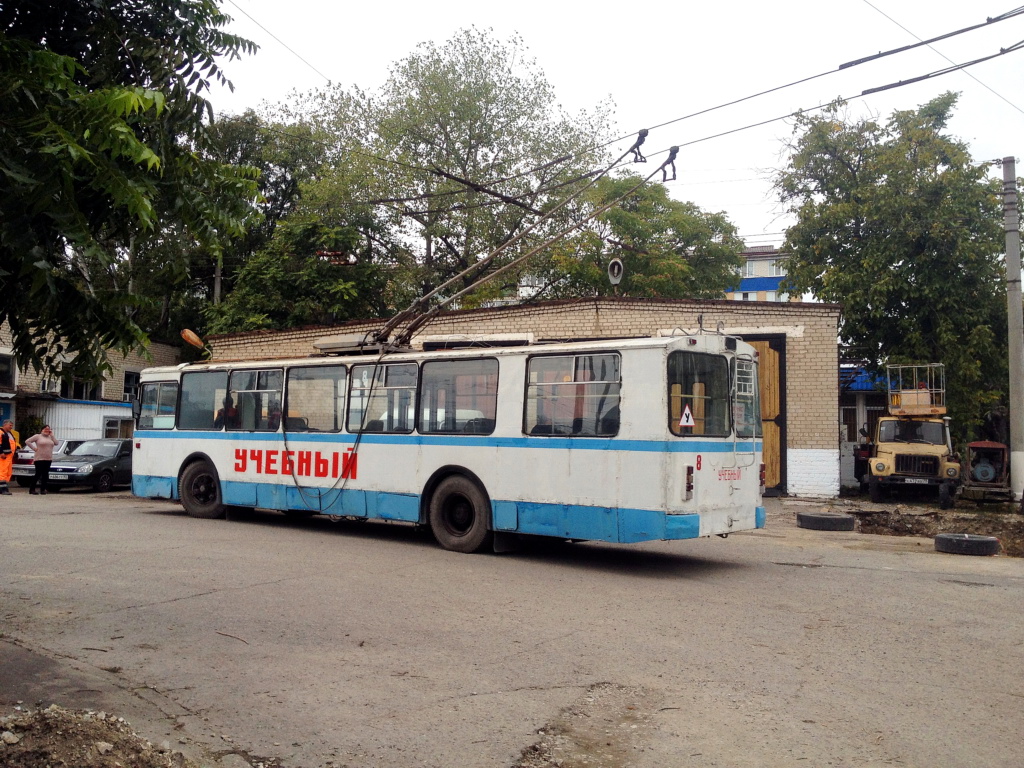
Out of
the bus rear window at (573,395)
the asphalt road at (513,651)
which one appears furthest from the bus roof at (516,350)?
the asphalt road at (513,651)

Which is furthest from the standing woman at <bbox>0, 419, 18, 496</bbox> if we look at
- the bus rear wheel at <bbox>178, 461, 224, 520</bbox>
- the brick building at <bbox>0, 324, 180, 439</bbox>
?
the brick building at <bbox>0, 324, 180, 439</bbox>

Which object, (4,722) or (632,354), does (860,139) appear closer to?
(632,354)

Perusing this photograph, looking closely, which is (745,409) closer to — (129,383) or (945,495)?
(945,495)

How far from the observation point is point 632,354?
34.6ft

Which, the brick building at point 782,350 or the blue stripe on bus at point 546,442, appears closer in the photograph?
the blue stripe on bus at point 546,442

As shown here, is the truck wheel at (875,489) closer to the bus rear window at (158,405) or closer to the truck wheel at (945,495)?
the truck wheel at (945,495)

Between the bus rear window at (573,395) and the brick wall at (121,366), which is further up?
the brick wall at (121,366)

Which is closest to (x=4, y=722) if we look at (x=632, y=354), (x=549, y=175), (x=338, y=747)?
(x=338, y=747)

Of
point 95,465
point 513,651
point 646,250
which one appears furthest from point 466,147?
point 513,651

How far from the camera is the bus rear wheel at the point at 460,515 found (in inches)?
462

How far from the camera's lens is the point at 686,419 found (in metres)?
10.4

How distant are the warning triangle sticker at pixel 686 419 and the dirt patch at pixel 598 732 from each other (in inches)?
193

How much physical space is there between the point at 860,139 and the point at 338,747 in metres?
29.0

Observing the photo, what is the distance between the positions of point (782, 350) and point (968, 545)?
908 cm
